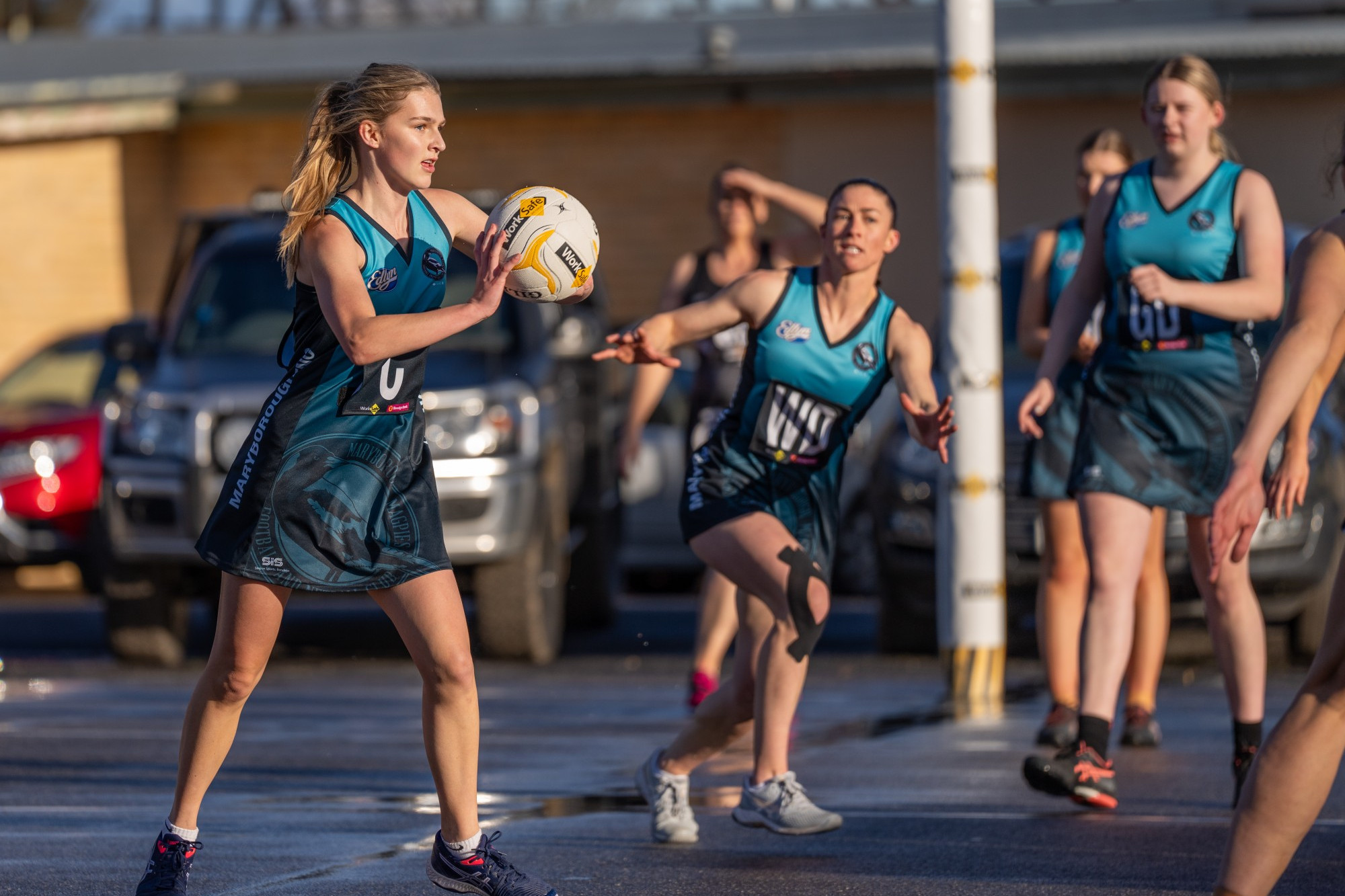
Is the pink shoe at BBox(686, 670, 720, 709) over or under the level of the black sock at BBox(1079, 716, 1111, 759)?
under

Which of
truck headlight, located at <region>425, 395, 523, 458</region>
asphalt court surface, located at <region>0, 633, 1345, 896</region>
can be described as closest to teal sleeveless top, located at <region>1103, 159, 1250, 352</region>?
asphalt court surface, located at <region>0, 633, 1345, 896</region>

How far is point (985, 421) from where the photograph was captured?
912cm

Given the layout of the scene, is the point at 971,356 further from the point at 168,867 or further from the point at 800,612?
the point at 168,867

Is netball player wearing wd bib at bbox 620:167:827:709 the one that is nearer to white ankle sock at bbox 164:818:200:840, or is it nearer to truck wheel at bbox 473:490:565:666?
truck wheel at bbox 473:490:565:666

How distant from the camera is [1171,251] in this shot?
264 inches

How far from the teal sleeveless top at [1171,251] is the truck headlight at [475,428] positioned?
441 cm

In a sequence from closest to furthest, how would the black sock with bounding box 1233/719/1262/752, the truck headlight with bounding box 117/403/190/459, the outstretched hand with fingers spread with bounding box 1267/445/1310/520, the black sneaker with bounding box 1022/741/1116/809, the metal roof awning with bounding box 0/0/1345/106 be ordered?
1. the outstretched hand with fingers spread with bounding box 1267/445/1310/520
2. the black sneaker with bounding box 1022/741/1116/809
3. the black sock with bounding box 1233/719/1262/752
4. the truck headlight with bounding box 117/403/190/459
5. the metal roof awning with bounding box 0/0/1345/106

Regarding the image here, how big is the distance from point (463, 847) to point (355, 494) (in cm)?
85

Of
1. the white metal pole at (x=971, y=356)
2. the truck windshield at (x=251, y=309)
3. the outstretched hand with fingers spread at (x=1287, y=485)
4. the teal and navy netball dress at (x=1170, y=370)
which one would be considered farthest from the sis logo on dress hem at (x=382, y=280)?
the truck windshield at (x=251, y=309)

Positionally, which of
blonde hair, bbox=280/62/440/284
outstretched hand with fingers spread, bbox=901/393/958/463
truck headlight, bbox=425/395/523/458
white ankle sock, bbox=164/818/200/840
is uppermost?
blonde hair, bbox=280/62/440/284

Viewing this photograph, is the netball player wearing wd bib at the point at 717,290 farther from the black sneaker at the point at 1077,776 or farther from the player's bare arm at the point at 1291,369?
the player's bare arm at the point at 1291,369

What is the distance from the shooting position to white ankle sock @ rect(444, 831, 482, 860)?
16.1ft

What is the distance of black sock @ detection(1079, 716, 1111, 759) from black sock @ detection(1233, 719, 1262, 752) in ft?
1.35

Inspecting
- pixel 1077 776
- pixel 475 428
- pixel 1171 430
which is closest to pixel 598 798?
pixel 1077 776
